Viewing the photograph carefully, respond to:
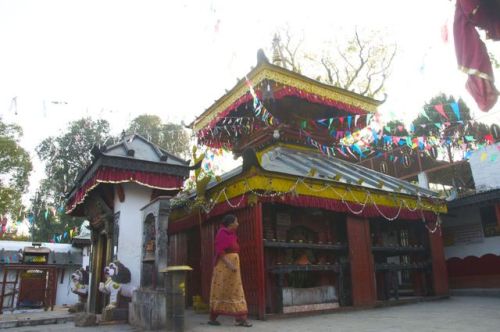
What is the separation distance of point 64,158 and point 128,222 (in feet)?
63.0

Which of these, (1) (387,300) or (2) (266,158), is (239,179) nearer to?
(2) (266,158)

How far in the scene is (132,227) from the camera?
342 inches

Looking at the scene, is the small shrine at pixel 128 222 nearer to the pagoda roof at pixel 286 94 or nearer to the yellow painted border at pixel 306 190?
the yellow painted border at pixel 306 190

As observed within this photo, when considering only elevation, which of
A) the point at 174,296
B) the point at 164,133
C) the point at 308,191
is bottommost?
the point at 174,296

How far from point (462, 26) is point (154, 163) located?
676cm

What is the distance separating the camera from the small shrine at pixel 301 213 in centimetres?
794

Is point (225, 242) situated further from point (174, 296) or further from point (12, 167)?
point (12, 167)

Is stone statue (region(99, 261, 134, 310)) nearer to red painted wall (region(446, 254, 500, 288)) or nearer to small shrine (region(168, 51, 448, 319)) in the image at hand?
small shrine (region(168, 51, 448, 319))

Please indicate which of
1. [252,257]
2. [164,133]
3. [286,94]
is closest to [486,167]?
[286,94]

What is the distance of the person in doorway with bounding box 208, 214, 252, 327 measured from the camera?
6289 mm

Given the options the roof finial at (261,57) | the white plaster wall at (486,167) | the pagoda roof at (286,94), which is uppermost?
the roof finial at (261,57)

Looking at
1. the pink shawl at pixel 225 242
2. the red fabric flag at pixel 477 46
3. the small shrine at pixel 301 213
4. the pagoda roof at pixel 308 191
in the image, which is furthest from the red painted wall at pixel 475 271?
the red fabric flag at pixel 477 46

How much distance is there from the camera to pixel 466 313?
7410 millimetres

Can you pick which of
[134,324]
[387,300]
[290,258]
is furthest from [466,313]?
[134,324]
